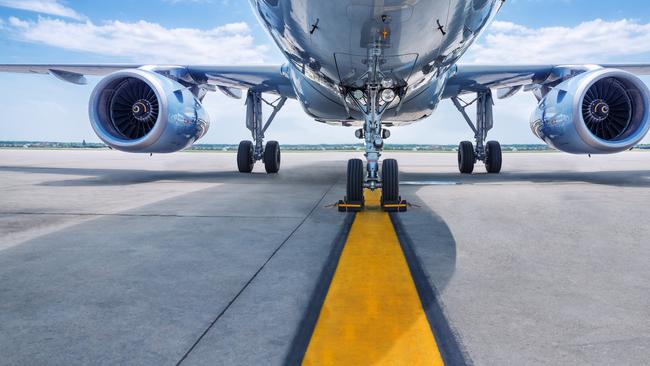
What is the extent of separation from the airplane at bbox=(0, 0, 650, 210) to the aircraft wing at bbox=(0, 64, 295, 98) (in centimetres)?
3

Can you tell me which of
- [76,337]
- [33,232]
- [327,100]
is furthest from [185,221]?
[327,100]

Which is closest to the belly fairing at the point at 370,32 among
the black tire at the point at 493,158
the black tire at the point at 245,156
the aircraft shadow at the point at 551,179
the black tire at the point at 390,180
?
the black tire at the point at 390,180

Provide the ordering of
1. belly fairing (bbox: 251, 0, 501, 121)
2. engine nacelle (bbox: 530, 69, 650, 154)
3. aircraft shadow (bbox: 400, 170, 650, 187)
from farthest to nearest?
1. aircraft shadow (bbox: 400, 170, 650, 187)
2. engine nacelle (bbox: 530, 69, 650, 154)
3. belly fairing (bbox: 251, 0, 501, 121)

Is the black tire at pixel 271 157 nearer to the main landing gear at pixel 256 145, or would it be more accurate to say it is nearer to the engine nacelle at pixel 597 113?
the main landing gear at pixel 256 145

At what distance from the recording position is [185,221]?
3.48 m

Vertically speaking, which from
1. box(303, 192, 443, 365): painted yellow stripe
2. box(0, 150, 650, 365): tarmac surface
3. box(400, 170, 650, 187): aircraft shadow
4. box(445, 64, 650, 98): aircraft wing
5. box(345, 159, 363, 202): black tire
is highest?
box(445, 64, 650, 98): aircraft wing

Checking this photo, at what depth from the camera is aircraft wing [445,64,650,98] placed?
7.96 meters

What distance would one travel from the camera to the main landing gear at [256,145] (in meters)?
9.26

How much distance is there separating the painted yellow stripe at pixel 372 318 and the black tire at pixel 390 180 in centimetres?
155

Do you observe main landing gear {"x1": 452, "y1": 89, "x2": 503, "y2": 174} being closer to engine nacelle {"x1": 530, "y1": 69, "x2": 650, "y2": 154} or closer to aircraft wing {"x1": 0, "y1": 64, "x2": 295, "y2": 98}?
engine nacelle {"x1": 530, "y1": 69, "x2": 650, "y2": 154}

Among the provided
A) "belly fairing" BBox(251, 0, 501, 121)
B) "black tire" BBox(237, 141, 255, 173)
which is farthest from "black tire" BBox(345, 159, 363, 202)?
"black tire" BBox(237, 141, 255, 173)

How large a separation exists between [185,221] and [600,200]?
4323 millimetres

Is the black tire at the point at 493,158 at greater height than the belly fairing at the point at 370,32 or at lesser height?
lesser

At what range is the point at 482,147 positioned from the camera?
9.23 m
